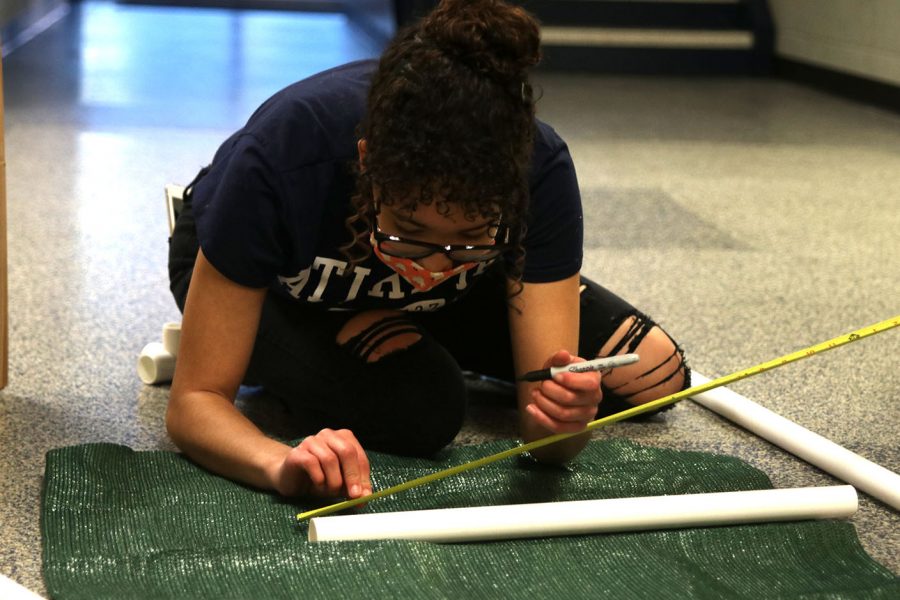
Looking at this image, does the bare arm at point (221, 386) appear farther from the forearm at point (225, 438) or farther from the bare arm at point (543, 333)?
the bare arm at point (543, 333)

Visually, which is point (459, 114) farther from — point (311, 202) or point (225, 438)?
point (225, 438)

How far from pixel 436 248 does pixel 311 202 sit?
183mm

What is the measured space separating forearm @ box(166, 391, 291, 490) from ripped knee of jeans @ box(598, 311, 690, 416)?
1.66 feet

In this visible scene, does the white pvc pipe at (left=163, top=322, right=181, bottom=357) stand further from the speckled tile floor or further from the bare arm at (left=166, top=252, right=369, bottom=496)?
the bare arm at (left=166, top=252, right=369, bottom=496)

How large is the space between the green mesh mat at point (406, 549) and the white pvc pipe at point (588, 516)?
0.04 ft

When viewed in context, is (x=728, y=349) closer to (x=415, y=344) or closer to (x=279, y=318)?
(x=415, y=344)

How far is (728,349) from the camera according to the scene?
1771 millimetres

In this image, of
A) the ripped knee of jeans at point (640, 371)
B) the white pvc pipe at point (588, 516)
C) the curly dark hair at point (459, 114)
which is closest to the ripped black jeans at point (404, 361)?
the ripped knee of jeans at point (640, 371)

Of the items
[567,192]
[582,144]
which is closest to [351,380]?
[567,192]

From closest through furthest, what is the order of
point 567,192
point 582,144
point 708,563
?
1. point 708,563
2. point 567,192
3. point 582,144

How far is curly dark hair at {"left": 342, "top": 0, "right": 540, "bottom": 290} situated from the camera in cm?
90

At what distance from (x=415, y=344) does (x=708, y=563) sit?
17.2 inches

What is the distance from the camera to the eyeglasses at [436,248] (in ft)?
3.22

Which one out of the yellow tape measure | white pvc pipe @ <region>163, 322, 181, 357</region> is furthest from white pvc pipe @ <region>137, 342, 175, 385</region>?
the yellow tape measure
